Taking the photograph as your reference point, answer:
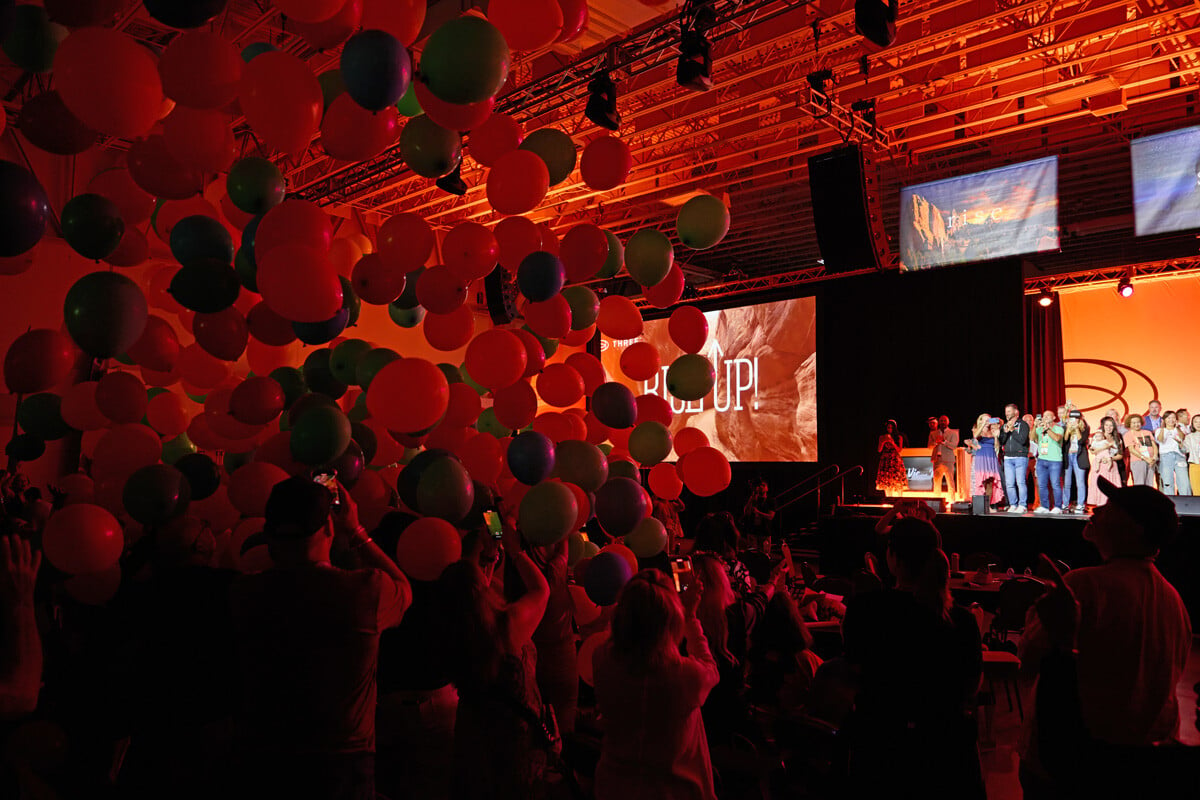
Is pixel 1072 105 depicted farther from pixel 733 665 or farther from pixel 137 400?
pixel 137 400

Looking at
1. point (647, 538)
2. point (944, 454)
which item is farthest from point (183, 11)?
point (944, 454)

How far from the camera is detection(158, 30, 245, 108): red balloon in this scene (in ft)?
7.70

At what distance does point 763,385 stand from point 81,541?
1151 centimetres

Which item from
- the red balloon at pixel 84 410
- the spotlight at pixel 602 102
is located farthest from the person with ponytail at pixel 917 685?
the spotlight at pixel 602 102

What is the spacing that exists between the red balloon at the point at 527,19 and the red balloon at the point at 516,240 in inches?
28.3

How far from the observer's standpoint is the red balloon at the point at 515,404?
130 inches

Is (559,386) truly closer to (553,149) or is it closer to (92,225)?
(553,149)

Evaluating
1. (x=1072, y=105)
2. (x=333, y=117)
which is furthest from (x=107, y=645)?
(x=1072, y=105)

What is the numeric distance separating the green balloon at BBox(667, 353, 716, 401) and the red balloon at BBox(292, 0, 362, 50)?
1.92m

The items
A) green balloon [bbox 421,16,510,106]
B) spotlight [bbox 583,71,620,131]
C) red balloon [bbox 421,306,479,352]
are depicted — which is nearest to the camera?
green balloon [bbox 421,16,510,106]

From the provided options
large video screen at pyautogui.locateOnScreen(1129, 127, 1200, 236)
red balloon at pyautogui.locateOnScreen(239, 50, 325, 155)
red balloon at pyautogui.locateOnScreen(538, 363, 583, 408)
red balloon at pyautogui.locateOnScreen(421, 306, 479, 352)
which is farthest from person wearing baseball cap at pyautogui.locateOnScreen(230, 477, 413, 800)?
large video screen at pyautogui.locateOnScreen(1129, 127, 1200, 236)

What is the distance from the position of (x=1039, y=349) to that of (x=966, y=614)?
40.1ft

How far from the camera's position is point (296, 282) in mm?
2410

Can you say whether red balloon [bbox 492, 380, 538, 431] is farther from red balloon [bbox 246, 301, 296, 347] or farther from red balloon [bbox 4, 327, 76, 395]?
red balloon [bbox 4, 327, 76, 395]
